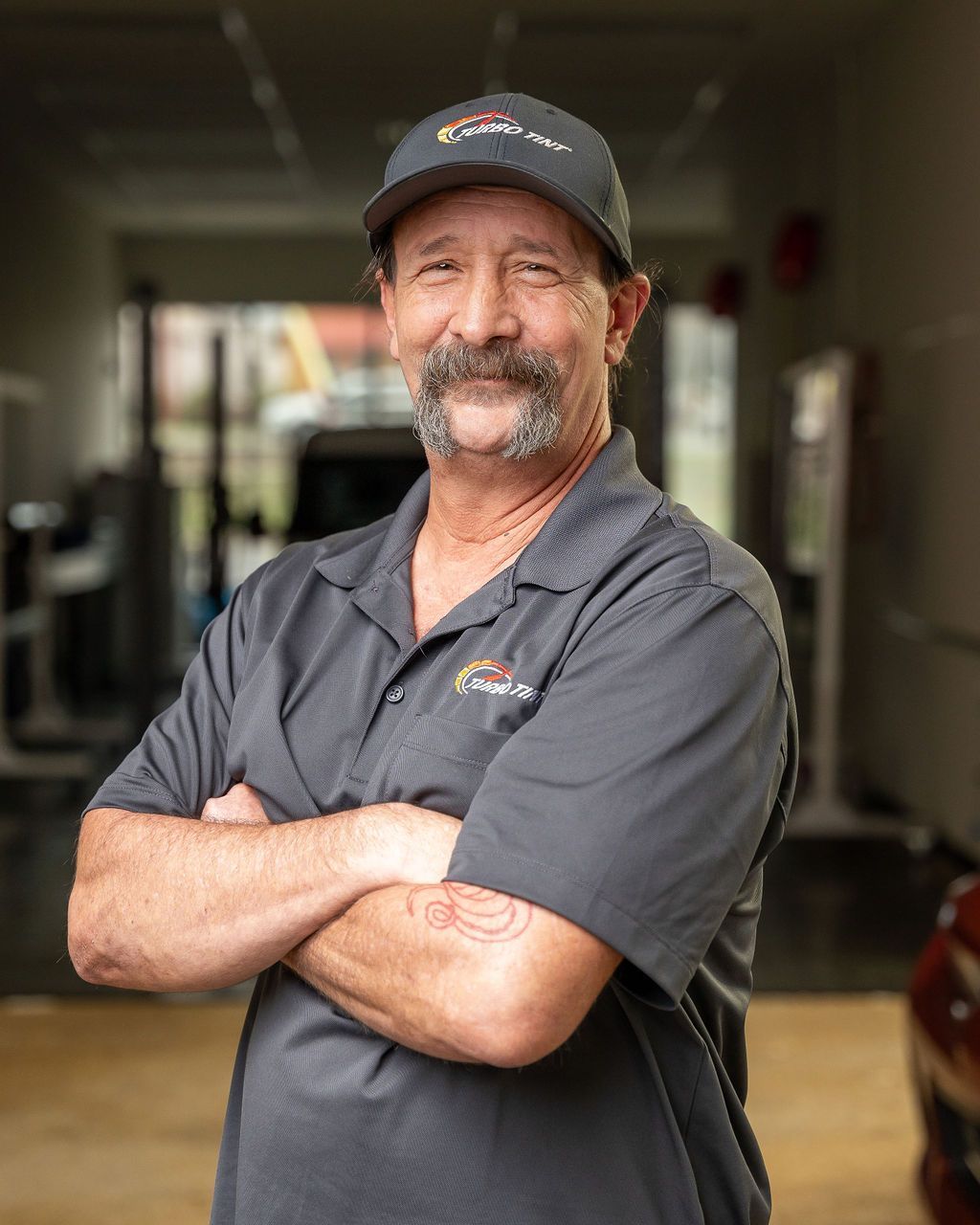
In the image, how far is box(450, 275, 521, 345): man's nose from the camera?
1173 mm

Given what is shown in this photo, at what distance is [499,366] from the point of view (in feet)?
3.90

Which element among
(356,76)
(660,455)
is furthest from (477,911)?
(356,76)

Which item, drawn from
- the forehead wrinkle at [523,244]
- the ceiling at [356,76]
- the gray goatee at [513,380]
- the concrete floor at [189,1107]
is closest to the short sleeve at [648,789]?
the gray goatee at [513,380]

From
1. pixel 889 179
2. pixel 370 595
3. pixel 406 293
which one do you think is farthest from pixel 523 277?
pixel 889 179

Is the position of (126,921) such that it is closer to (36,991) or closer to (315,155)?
(36,991)

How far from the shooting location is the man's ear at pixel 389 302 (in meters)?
1.33

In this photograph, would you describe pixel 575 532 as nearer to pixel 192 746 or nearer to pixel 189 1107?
pixel 192 746

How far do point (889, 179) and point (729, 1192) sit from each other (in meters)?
4.96

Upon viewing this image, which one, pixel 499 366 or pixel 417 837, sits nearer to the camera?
pixel 417 837

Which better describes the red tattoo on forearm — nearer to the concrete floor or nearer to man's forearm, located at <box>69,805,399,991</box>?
man's forearm, located at <box>69,805,399,991</box>

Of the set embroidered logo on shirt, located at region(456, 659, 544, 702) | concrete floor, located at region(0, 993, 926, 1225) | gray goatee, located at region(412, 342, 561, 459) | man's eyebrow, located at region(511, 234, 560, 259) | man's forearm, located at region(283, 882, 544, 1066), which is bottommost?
concrete floor, located at region(0, 993, 926, 1225)

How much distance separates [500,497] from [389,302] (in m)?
0.24

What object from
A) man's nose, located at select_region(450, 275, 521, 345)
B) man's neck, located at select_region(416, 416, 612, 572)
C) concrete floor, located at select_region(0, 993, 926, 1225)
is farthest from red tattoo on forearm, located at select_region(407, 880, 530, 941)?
concrete floor, located at select_region(0, 993, 926, 1225)

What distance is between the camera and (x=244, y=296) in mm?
11414
